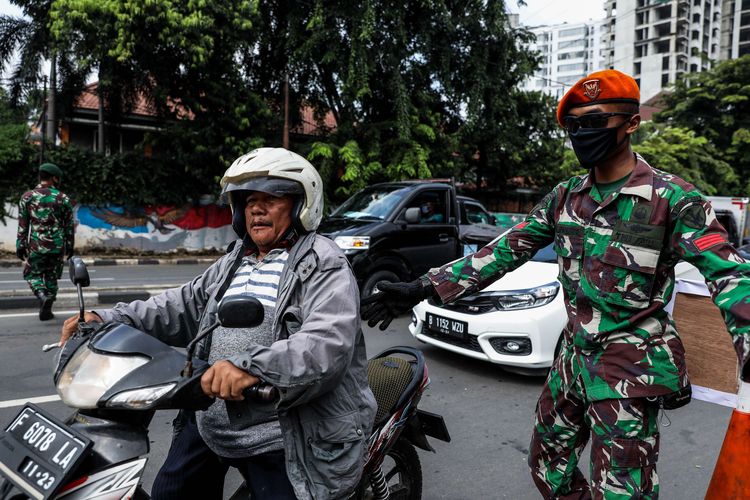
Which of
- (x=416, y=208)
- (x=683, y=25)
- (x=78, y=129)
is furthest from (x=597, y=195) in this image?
(x=683, y=25)

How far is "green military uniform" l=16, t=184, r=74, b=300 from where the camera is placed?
22.0 feet

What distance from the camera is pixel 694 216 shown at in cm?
182

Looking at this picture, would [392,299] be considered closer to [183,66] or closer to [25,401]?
[25,401]

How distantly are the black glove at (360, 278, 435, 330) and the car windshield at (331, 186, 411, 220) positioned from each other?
5221mm

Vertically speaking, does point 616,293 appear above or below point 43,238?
above

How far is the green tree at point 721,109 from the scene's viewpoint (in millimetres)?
23875

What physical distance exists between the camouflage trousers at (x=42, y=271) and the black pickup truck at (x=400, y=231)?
3245 mm

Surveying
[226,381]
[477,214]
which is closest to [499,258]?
[226,381]

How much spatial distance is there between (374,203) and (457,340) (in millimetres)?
3120

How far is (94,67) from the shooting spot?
1397 centimetres

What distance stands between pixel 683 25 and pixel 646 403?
255 feet

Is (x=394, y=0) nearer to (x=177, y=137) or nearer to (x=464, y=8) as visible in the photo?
(x=464, y=8)

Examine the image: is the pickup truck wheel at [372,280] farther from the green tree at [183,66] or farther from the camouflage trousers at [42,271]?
the green tree at [183,66]

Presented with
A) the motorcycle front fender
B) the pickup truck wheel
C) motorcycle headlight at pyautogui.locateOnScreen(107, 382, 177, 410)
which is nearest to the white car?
the pickup truck wheel
